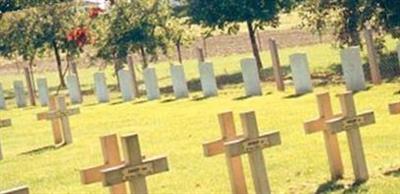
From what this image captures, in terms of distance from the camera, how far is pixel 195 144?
511 inches

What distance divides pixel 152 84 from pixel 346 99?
14778mm

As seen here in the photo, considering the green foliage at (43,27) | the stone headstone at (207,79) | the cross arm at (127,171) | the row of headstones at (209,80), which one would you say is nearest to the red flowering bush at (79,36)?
the green foliage at (43,27)

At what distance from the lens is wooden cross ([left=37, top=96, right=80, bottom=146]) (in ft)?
49.0

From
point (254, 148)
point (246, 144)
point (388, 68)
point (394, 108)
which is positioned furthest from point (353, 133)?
point (388, 68)

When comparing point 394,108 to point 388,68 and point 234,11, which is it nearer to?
point 388,68

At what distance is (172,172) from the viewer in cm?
1064

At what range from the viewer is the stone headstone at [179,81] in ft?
74.4

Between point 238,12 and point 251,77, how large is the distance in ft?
30.5

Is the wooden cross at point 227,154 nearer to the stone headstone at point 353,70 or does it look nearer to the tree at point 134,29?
the stone headstone at point 353,70

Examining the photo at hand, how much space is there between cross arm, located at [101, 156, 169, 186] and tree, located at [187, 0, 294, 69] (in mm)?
22195

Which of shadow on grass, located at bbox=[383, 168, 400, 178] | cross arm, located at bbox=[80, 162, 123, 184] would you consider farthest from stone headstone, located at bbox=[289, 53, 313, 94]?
cross arm, located at bbox=[80, 162, 123, 184]

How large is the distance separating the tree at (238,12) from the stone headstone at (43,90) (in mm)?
7926

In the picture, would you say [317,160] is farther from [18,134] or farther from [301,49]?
[301,49]

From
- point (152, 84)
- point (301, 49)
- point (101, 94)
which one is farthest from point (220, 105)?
point (301, 49)
